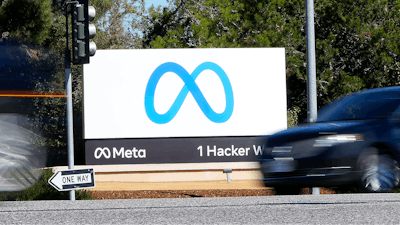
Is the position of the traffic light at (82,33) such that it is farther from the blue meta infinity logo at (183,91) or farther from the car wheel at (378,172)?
the car wheel at (378,172)

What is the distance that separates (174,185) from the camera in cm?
1429

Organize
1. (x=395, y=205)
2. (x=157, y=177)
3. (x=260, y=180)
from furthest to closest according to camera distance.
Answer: (x=157, y=177)
(x=260, y=180)
(x=395, y=205)

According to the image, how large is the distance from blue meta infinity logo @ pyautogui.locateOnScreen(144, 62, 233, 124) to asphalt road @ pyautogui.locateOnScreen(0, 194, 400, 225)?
7.05m

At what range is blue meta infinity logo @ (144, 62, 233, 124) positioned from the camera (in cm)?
1542

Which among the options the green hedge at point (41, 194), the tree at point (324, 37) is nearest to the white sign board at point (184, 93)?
the green hedge at point (41, 194)

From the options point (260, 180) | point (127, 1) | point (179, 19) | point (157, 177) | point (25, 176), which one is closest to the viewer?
point (260, 180)

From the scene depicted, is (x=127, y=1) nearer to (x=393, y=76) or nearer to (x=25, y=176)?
(x=393, y=76)

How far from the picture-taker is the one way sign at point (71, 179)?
10.2 meters

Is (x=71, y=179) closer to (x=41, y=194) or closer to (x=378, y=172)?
(x=41, y=194)

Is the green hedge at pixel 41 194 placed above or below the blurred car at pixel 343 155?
below

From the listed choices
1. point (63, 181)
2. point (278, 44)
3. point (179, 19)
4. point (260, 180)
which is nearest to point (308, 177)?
point (260, 180)

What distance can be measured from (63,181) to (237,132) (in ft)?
20.9

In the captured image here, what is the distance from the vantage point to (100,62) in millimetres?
15211

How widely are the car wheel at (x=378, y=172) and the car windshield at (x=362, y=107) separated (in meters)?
0.71
